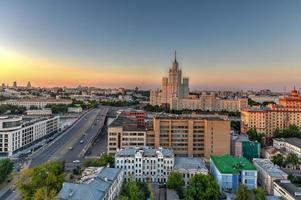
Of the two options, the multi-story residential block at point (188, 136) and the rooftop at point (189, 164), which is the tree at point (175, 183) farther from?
the multi-story residential block at point (188, 136)

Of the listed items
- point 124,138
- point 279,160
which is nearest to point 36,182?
point 124,138

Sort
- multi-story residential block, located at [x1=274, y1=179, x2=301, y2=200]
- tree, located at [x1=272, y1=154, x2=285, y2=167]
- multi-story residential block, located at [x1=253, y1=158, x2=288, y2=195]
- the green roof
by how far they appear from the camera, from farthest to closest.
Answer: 1. tree, located at [x1=272, y1=154, x2=285, y2=167]
2. the green roof
3. multi-story residential block, located at [x1=253, y1=158, x2=288, y2=195]
4. multi-story residential block, located at [x1=274, y1=179, x2=301, y2=200]

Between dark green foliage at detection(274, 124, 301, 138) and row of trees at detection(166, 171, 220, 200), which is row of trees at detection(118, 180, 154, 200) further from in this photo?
dark green foliage at detection(274, 124, 301, 138)

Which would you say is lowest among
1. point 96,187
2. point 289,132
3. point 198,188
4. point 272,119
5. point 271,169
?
point 198,188

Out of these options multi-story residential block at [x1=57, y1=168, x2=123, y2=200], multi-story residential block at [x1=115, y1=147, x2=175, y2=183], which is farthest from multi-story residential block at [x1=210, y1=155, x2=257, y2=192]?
multi-story residential block at [x1=57, y1=168, x2=123, y2=200]

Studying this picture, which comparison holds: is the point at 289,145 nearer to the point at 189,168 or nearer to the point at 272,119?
the point at 272,119

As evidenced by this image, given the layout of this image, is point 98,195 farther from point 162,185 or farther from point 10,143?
point 10,143

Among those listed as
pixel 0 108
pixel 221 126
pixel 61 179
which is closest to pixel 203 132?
pixel 221 126
